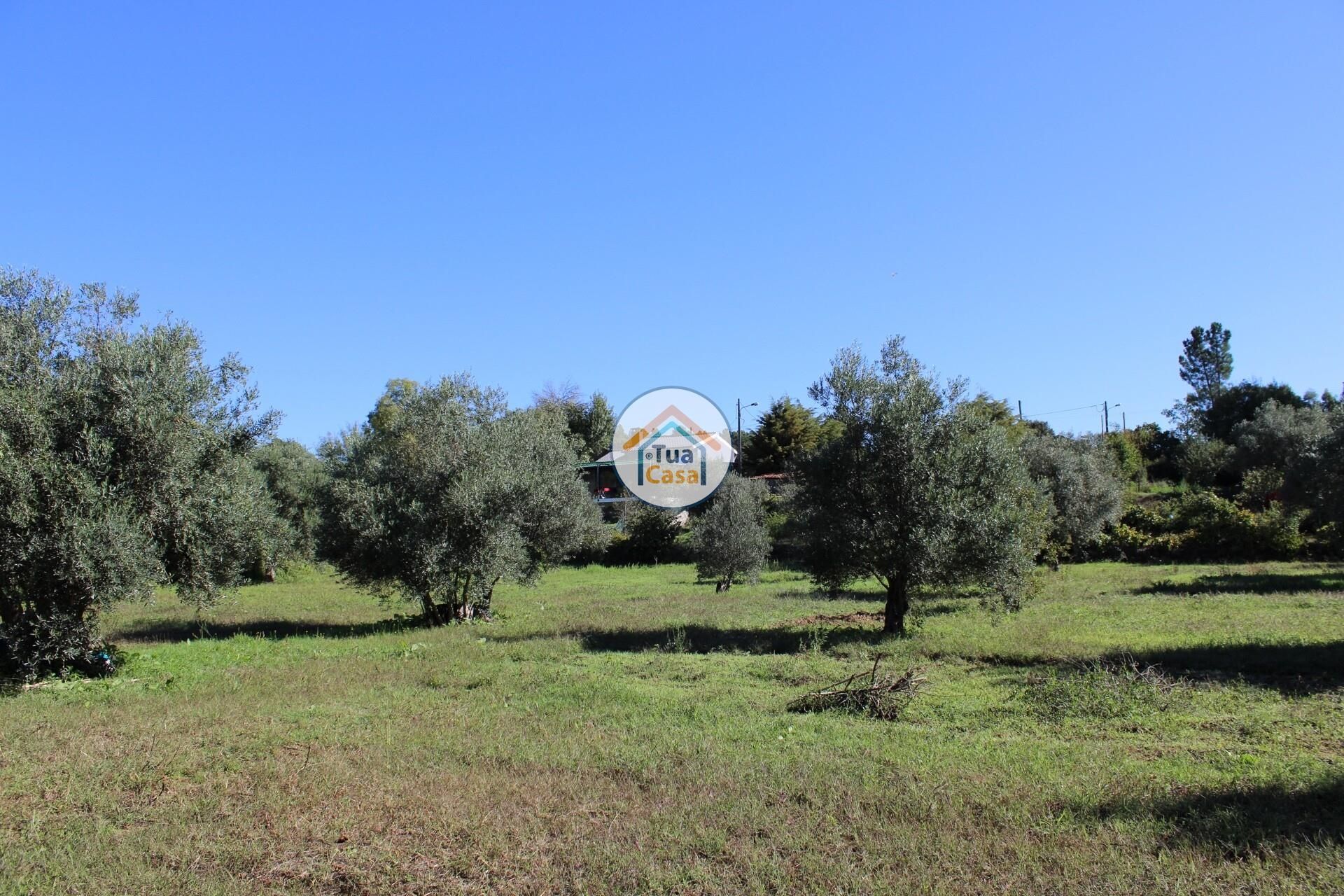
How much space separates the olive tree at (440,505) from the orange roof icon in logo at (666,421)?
14666mm

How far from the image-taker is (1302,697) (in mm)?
9836

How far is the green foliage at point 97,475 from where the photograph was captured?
1151 centimetres

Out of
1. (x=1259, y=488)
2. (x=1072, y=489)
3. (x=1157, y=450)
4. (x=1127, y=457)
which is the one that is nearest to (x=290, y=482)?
(x=1072, y=489)

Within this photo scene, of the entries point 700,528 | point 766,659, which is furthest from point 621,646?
point 700,528

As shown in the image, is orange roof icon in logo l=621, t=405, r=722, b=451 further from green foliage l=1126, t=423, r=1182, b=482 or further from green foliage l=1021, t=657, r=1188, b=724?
green foliage l=1126, t=423, r=1182, b=482

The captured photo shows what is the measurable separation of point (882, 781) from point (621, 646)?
9294 millimetres

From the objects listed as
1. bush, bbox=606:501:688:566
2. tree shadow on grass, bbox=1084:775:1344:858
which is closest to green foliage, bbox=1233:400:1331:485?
bush, bbox=606:501:688:566

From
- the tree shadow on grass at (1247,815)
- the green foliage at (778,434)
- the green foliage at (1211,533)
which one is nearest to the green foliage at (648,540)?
the green foliage at (778,434)

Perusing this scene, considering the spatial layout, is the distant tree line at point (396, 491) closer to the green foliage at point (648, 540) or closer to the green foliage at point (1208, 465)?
the green foliage at point (648, 540)

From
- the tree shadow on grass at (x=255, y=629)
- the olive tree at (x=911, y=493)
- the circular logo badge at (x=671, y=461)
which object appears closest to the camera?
the olive tree at (x=911, y=493)

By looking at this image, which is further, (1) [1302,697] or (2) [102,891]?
(1) [1302,697]

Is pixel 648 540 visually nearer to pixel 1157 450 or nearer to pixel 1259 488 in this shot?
pixel 1259 488

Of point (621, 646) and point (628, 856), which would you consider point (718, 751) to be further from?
point (621, 646)

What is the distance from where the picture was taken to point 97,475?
12.0m
